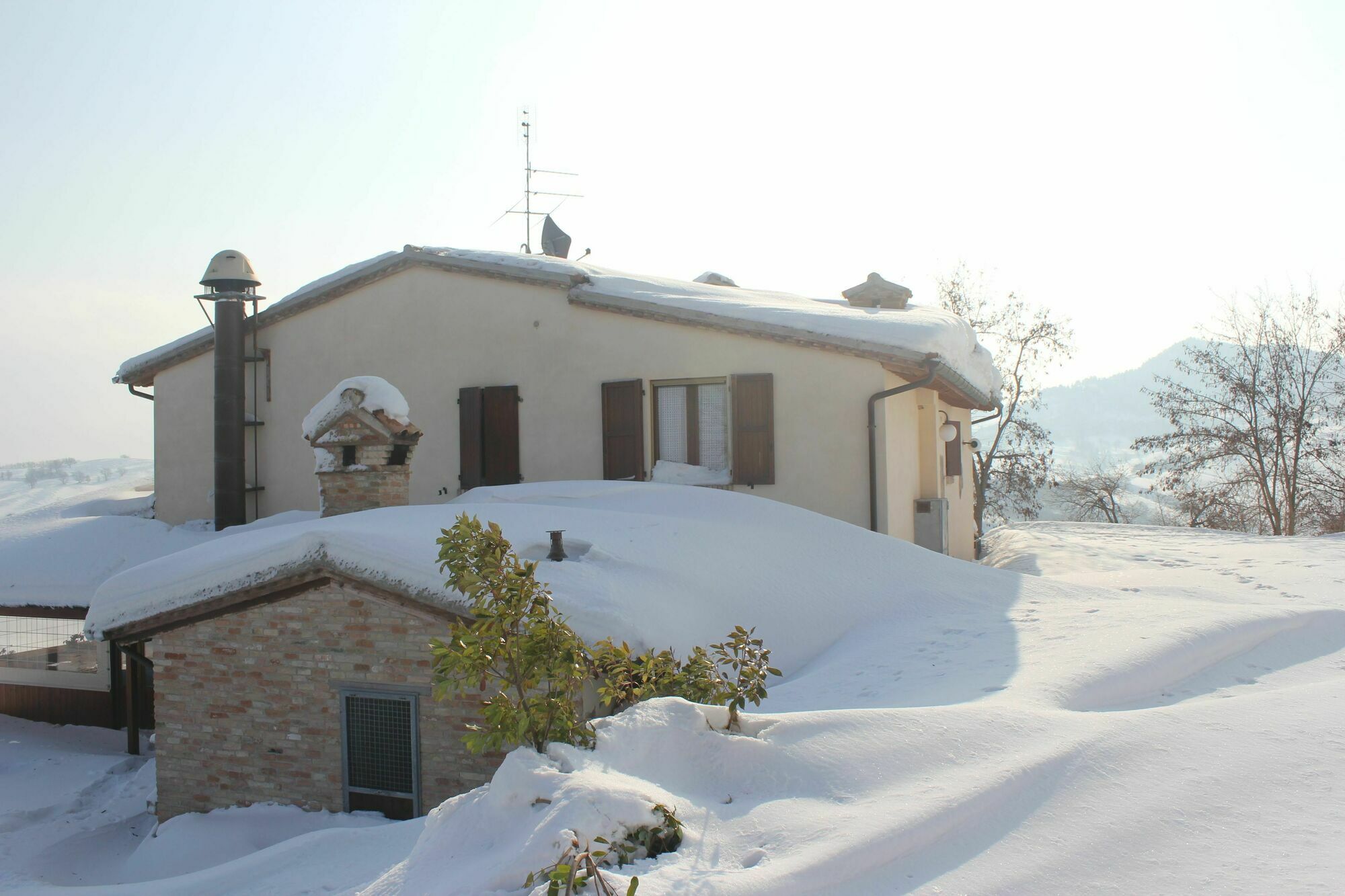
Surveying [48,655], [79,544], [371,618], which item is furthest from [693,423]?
[48,655]

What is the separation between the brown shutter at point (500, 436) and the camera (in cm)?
A: 1134

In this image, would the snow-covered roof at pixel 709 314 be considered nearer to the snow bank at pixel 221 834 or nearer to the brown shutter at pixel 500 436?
the brown shutter at pixel 500 436

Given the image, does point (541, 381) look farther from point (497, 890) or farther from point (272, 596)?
point (497, 890)

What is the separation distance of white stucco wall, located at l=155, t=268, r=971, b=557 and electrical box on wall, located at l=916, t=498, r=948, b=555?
11.1 inches

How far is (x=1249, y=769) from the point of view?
3.32m

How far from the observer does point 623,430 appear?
35.2 ft

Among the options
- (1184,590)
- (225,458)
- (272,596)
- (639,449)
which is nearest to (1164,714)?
(1184,590)

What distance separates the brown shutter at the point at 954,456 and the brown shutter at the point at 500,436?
19.0 ft

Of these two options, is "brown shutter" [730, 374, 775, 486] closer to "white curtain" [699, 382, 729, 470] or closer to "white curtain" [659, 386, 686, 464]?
"white curtain" [699, 382, 729, 470]

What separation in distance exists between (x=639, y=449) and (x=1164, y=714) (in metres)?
7.29

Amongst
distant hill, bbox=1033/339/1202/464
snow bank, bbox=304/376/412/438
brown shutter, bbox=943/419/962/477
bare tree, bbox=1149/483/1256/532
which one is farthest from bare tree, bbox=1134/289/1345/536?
distant hill, bbox=1033/339/1202/464

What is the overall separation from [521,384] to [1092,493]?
2022 centimetres

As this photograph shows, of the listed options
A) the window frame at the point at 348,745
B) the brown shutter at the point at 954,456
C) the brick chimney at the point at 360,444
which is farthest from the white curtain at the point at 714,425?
the window frame at the point at 348,745

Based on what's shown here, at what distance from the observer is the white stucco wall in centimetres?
991
